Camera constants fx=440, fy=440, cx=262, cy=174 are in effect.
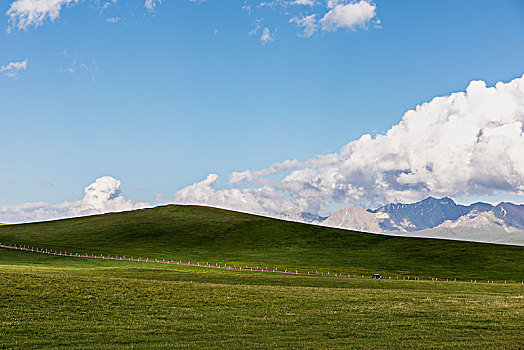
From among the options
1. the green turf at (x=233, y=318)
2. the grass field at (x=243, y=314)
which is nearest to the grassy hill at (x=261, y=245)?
the grass field at (x=243, y=314)

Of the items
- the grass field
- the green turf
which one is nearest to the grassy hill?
the grass field

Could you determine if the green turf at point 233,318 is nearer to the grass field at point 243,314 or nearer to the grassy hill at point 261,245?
the grass field at point 243,314

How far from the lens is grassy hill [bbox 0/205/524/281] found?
94.3 meters

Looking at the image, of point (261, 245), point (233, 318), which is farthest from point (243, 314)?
point (261, 245)

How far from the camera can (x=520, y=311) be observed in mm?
31266

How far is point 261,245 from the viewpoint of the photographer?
123938mm

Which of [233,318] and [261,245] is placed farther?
[261,245]

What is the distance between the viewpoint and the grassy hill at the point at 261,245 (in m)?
94.3

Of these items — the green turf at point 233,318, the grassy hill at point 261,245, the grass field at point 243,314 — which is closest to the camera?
the green turf at point 233,318

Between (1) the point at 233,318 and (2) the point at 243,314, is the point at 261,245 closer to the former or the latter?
(2) the point at 243,314

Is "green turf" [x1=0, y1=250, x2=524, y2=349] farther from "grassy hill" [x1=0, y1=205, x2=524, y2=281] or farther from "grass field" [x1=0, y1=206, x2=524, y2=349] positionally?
"grassy hill" [x1=0, y1=205, x2=524, y2=281]

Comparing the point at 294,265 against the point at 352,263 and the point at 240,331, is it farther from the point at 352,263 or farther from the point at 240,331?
the point at 240,331

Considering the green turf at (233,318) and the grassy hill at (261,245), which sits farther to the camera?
the grassy hill at (261,245)

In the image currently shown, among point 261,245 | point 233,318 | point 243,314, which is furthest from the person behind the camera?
point 261,245
